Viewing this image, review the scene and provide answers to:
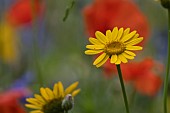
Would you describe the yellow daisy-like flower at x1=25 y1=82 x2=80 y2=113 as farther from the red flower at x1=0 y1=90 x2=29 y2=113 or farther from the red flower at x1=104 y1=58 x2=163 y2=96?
the red flower at x1=104 y1=58 x2=163 y2=96

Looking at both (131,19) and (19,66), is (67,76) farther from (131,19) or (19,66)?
(131,19)

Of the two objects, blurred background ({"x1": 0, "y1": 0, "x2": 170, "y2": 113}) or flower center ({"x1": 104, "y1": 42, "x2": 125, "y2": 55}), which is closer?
flower center ({"x1": 104, "y1": 42, "x2": 125, "y2": 55})

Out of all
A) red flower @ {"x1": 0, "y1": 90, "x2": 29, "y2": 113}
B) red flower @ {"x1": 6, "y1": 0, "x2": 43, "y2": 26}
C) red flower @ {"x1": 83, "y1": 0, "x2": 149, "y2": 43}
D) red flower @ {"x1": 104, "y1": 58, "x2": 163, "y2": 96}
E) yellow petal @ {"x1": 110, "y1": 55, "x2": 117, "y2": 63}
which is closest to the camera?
yellow petal @ {"x1": 110, "y1": 55, "x2": 117, "y2": 63}

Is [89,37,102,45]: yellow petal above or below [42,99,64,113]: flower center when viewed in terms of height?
above

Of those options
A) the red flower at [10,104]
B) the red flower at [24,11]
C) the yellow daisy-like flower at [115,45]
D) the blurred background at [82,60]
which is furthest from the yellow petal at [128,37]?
the red flower at [24,11]

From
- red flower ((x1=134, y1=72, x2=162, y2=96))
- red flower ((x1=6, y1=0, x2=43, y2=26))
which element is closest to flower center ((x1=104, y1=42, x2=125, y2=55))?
red flower ((x1=134, y1=72, x2=162, y2=96))

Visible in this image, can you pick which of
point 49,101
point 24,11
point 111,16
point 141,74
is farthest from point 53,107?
point 24,11
